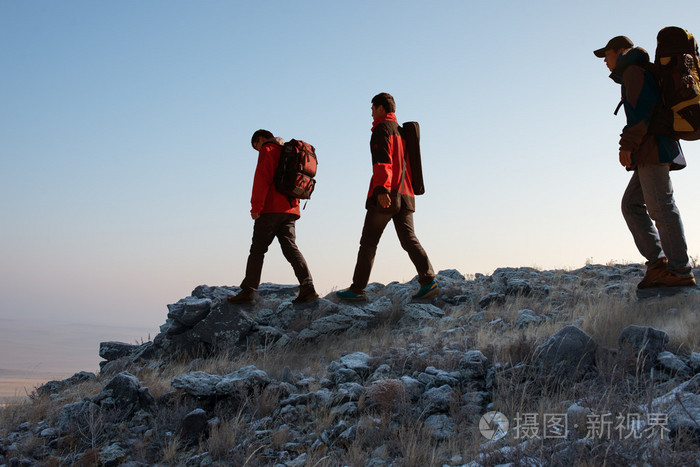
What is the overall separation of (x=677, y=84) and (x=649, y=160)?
90 cm

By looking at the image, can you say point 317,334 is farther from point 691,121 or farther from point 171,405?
point 691,121

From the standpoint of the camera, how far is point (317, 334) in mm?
8156

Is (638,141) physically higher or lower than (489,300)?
higher

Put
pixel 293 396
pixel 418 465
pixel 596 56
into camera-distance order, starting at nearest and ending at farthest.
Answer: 1. pixel 418 465
2. pixel 293 396
3. pixel 596 56

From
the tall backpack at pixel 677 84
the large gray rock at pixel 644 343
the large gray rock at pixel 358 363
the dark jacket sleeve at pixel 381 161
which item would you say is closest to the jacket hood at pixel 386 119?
the dark jacket sleeve at pixel 381 161

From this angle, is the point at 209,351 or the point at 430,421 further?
the point at 209,351

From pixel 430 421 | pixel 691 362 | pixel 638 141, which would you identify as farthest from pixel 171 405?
pixel 638 141

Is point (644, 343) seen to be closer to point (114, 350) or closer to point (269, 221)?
point (269, 221)

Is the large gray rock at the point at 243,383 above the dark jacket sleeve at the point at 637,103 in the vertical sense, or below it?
below

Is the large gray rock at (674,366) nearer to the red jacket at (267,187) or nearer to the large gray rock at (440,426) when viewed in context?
the large gray rock at (440,426)

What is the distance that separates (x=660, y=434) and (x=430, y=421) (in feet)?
4.93

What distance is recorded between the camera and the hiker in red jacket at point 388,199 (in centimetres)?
798

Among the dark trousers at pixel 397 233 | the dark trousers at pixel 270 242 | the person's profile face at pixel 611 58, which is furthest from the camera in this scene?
the dark trousers at pixel 270 242

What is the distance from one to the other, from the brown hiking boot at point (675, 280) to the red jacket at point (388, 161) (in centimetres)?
350
